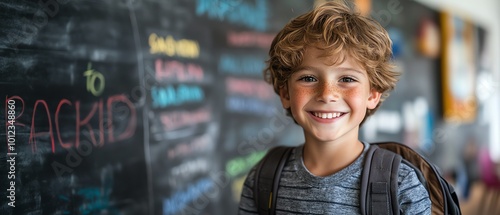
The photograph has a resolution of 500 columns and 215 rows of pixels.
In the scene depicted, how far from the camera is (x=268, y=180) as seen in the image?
1.36 metres

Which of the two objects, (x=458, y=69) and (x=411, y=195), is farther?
(x=458, y=69)

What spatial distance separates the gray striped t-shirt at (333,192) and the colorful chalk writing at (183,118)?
746mm

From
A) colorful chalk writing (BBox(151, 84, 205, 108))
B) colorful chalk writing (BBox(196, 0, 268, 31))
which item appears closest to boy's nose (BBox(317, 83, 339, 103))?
colorful chalk writing (BBox(151, 84, 205, 108))

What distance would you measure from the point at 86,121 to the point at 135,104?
256 millimetres

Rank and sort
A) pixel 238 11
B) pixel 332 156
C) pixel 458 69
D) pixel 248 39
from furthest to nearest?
pixel 458 69 < pixel 248 39 < pixel 238 11 < pixel 332 156

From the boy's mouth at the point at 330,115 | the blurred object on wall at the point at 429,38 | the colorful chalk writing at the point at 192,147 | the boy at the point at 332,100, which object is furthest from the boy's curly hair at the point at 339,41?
the blurred object on wall at the point at 429,38

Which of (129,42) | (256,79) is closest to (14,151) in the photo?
(129,42)

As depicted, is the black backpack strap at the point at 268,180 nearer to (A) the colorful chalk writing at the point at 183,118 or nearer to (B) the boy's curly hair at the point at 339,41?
(B) the boy's curly hair at the point at 339,41

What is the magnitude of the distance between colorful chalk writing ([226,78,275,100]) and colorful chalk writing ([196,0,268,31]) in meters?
0.26

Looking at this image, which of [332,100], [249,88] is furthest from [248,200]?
[249,88]

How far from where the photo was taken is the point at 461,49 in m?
5.21

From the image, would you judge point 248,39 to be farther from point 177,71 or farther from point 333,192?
point 333,192

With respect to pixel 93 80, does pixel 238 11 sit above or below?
above

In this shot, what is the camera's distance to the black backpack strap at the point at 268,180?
4.42 ft
